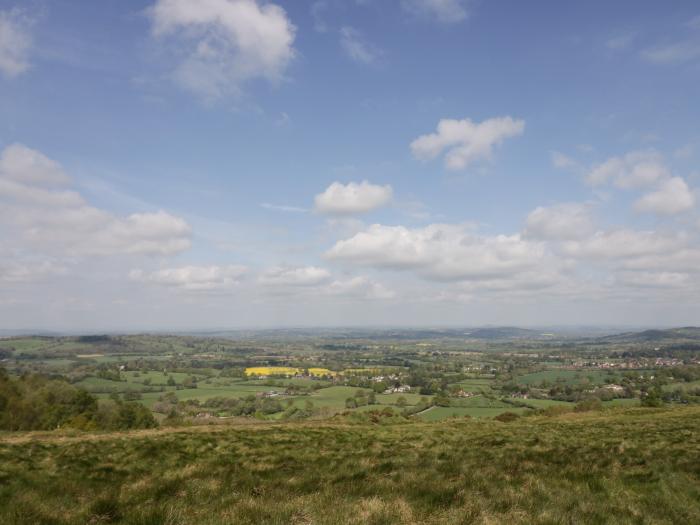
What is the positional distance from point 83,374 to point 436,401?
112629 mm

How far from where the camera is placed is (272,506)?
631cm

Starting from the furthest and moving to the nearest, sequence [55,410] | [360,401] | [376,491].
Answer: [360,401], [55,410], [376,491]

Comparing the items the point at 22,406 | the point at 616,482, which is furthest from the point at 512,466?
the point at 22,406

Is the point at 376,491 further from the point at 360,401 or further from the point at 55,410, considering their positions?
the point at 360,401

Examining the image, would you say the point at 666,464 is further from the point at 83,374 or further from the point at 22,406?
the point at 83,374

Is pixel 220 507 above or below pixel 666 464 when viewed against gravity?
above

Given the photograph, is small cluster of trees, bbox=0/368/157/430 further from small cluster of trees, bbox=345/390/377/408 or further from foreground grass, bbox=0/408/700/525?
small cluster of trees, bbox=345/390/377/408

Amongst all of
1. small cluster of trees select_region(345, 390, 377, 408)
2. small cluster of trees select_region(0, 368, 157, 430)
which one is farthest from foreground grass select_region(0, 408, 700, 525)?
small cluster of trees select_region(345, 390, 377, 408)

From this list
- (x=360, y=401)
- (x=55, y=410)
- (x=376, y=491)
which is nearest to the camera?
(x=376, y=491)

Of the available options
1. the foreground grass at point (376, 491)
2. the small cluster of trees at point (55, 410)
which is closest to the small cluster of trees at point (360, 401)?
the small cluster of trees at point (55, 410)

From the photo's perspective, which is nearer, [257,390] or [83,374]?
[257,390]

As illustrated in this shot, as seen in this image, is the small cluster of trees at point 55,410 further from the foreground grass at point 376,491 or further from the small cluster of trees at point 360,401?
the small cluster of trees at point 360,401

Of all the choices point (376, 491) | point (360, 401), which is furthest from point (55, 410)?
point (360, 401)

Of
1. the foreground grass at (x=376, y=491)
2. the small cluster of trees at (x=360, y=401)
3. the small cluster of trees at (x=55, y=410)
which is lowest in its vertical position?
the small cluster of trees at (x=360, y=401)
